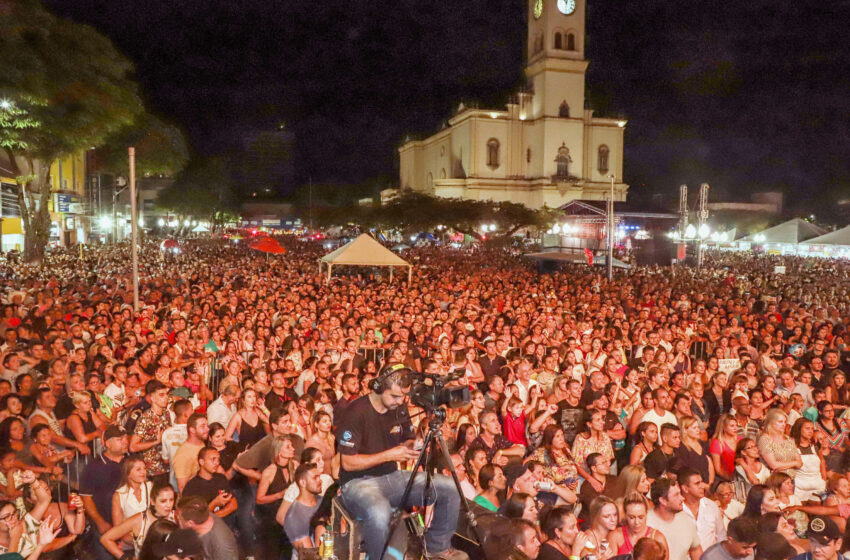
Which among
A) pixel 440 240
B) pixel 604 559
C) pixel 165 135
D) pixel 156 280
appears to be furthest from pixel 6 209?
pixel 440 240

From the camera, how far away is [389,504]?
11.8ft

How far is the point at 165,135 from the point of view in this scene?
33344mm

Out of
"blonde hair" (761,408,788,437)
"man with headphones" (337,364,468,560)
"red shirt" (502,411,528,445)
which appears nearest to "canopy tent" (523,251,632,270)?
"red shirt" (502,411,528,445)

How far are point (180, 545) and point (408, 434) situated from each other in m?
1.38

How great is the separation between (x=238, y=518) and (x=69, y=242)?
4583 cm

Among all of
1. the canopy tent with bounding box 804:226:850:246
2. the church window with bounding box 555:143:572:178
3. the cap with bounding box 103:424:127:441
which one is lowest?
the cap with bounding box 103:424:127:441

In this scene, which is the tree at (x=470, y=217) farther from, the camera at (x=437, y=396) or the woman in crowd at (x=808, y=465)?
the camera at (x=437, y=396)

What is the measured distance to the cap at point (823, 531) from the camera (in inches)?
157

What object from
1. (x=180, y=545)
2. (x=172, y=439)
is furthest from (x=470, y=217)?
(x=180, y=545)

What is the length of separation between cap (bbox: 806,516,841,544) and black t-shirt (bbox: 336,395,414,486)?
2521mm

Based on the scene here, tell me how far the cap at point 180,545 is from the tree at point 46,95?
2063cm

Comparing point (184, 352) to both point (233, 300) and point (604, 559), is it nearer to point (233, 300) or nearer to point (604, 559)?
point (233, 300)

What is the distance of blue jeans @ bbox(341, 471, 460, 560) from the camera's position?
345 cm

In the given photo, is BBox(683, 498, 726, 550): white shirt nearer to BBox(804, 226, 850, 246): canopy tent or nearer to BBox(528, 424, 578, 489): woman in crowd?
BBox(528, 424, 578, 489): woman in crowd
